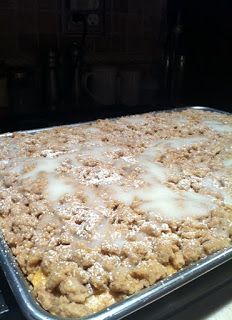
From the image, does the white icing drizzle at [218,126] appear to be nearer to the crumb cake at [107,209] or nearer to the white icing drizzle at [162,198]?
the crumb cake at [107,209]

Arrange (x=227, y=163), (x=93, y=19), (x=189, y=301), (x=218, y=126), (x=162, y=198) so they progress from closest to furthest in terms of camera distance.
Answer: (x=189, y=301) < (x=162, y=198) < (x=227, y=163) < (x=218, y=126) < (x=93, y=19)

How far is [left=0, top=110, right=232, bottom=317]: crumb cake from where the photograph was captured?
52 centimetres

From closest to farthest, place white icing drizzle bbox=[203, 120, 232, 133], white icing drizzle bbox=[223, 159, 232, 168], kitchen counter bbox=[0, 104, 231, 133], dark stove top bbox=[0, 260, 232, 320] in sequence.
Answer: dark stove top bbox=[0, 260, 232, 320] < white icing drizzle bbox=[223, 159, 232, 168] < white icing drizzle bbox=[203, 120, 232, 133] < kitchen counter bbox=[0, 104, 231, 133]

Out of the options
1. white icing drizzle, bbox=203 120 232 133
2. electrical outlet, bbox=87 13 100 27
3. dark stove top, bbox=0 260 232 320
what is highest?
electrical outlet, bbox=87 13 100 27

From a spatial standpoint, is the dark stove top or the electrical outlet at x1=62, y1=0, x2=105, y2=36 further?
the electrical outlet at x1=62, y1=0, x2=105, y2=36

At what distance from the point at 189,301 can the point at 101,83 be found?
1173 mm

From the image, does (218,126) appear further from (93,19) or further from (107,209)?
(93,19)

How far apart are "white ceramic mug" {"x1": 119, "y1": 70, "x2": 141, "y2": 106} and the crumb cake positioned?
0.66 meters

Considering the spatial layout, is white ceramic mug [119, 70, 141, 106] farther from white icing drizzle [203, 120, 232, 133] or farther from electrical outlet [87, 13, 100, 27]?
white icing drizzle [203, 120, 232, 133]

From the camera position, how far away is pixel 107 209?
2.15ft

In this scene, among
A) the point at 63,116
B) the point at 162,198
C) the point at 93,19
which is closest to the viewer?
the point at 162,198

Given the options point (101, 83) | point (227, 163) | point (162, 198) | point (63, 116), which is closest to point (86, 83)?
point (101, 83)

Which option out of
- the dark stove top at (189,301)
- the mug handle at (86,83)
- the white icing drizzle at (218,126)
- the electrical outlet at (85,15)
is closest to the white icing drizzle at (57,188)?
the dark stove top at (189,301)

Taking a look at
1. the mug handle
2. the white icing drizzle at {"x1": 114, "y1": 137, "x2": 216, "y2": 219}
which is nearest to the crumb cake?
the white icing drizzle at {"x1": 114, "y1": 137, "x2": 216, "y2": 219}
